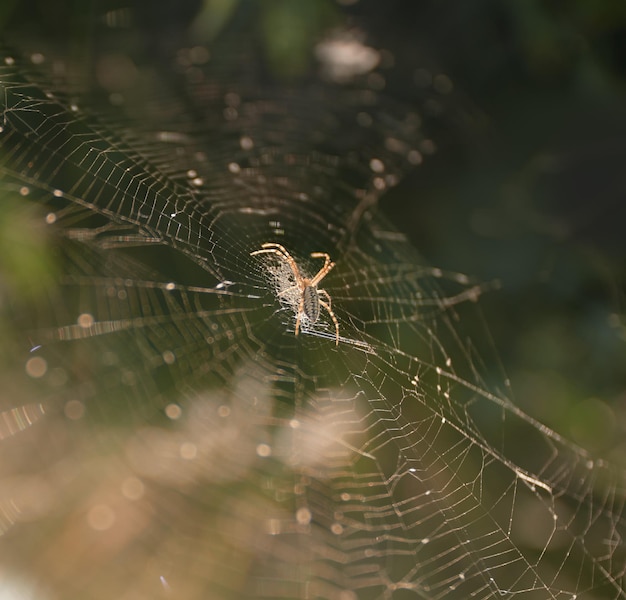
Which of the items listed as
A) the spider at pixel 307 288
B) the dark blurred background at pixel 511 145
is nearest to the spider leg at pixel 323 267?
the spider at pixel 307 288

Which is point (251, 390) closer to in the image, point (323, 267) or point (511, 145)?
point (323, 267)

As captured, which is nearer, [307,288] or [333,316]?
[333,316]

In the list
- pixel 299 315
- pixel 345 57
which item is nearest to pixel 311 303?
pixel 299 315

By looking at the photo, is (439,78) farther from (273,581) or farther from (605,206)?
(273,581)

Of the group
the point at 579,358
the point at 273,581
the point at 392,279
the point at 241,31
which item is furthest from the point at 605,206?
the point at 273,581

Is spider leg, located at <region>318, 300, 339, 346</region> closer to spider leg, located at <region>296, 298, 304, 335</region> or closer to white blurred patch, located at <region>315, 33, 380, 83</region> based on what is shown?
spider leg, located at <region>296, 298, 304, 335</region>

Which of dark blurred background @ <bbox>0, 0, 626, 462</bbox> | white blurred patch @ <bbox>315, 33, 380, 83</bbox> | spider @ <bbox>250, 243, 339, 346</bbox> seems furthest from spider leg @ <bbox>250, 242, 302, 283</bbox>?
white blurred patch @ <bbox>315, 33, 380, 83</bbox>
